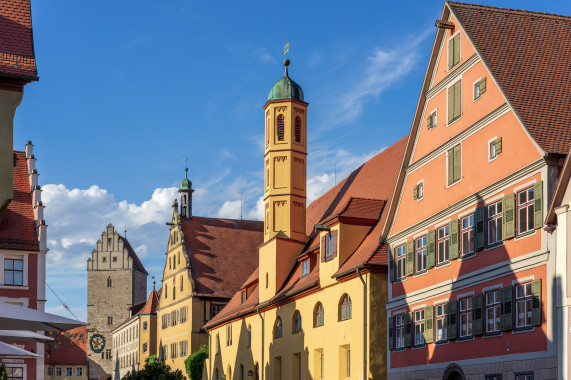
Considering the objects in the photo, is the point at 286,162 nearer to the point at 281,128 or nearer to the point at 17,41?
the point at 281,128

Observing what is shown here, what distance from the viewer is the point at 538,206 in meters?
25.8

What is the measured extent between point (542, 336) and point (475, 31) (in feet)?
34.6

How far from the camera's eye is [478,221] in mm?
29219

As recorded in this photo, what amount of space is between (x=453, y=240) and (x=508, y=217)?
3720mm

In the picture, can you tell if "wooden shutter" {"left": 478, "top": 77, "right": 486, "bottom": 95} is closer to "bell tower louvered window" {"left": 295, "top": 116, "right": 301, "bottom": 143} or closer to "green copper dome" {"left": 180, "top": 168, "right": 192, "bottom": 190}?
"bell tower louvered window" {"left": 295, "top": 116, "right": 301, "bottom": 143}

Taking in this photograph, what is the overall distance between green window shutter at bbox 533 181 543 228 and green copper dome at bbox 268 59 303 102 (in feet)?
86.6

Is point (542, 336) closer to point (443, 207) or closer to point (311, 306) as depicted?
point (443, 207)

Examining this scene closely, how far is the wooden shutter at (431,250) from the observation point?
32594 millimetres

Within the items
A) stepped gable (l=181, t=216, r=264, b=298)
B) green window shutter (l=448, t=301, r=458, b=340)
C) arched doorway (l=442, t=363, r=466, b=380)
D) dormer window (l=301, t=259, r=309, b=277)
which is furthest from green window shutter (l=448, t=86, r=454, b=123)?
stepped gable (l=181, t=216, r=264, b=298)

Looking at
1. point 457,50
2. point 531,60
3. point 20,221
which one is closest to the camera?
point 531,60

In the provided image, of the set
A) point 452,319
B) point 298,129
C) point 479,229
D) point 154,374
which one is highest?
point 298,129

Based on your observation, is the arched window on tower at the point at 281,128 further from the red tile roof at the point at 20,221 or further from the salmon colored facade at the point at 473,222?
the salmon colored facade at the point at 473,222

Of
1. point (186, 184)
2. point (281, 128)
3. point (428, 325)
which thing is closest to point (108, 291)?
point (186, 184)

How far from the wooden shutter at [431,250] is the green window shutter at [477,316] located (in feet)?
11.7
